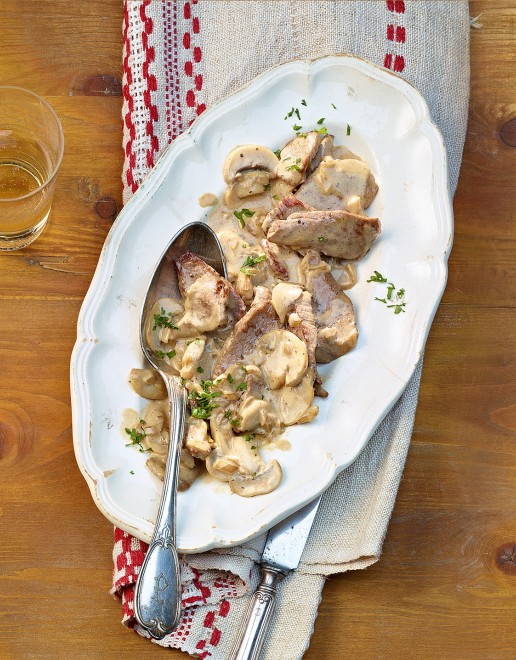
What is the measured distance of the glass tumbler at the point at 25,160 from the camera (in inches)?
130

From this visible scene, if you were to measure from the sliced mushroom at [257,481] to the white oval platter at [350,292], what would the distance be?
3cm

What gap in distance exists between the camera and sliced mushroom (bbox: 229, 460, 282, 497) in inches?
121

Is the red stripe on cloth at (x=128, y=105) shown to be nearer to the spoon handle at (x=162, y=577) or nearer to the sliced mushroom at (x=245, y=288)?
the sliced mushroom at (x=245, y=288)

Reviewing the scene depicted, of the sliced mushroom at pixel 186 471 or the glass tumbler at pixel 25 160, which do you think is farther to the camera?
the glass tumbler at pixel 25 160

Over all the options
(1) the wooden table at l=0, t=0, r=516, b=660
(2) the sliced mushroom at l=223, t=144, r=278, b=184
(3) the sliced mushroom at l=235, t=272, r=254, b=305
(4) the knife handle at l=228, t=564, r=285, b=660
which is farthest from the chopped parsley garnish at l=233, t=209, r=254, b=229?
(4) the knife handle at l=228, t=564, r=285, b=660

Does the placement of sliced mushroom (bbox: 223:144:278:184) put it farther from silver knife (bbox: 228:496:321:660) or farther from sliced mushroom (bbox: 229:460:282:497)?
silver knife (bbox: 228:496:321:660)

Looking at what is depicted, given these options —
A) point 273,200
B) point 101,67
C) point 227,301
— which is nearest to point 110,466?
point 227,301

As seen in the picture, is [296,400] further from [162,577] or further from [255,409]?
[162,577]

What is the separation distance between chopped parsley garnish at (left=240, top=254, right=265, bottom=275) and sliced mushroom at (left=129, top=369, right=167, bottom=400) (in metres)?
0.47

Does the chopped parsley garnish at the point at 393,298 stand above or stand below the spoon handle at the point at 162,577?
above

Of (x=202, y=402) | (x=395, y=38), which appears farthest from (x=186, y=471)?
(x=395, y=38)

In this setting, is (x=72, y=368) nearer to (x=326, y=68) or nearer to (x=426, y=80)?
(x=326, y=68)

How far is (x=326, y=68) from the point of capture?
11.2ft

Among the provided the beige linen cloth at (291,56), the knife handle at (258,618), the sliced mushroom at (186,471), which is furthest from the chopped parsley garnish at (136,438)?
the beige linen cloth at (291,56)
